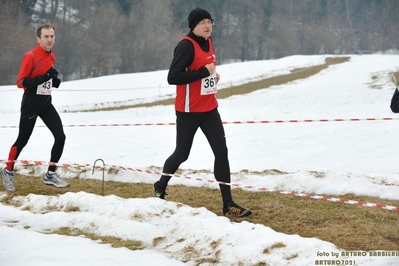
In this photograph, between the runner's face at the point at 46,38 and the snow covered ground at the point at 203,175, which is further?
the runner's face at the point at 46,38

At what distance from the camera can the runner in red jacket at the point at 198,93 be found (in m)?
5.89

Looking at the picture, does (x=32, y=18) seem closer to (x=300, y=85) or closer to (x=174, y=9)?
(x=174, y=9)

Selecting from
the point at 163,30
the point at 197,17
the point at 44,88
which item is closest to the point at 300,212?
the point at 197,17

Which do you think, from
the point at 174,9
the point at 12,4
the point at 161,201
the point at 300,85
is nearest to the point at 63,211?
the point at 161,201

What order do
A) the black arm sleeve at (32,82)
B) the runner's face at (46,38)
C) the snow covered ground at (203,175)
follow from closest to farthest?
the snow covered ground at (203,175) < the black arm sleeve at (32,82) < the runner's face at (46,38)

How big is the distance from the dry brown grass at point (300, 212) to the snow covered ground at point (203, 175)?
1.03 ft

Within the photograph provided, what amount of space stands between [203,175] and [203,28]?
3155 mm

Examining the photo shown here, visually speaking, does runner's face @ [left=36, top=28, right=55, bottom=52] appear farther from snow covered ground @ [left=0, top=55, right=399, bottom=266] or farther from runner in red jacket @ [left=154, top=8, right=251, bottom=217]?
runner in red jacket @ [left=154, top=8, right=251, bottom=217]

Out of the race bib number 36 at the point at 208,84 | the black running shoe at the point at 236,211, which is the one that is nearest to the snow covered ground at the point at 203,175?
the black running shoe at the point at 236,211

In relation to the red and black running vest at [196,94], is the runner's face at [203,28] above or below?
above

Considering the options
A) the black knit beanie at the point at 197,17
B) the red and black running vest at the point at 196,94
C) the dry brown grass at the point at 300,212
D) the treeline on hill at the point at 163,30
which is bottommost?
the dry brown grass at the point at 300,212

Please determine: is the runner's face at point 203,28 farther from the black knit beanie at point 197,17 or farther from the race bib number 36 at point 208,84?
the race bib number 36 at point 208,84

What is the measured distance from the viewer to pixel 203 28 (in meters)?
5.90

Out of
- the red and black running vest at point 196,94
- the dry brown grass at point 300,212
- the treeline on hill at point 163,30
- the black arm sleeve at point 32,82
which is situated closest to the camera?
the dry brown grass at point 300,212
